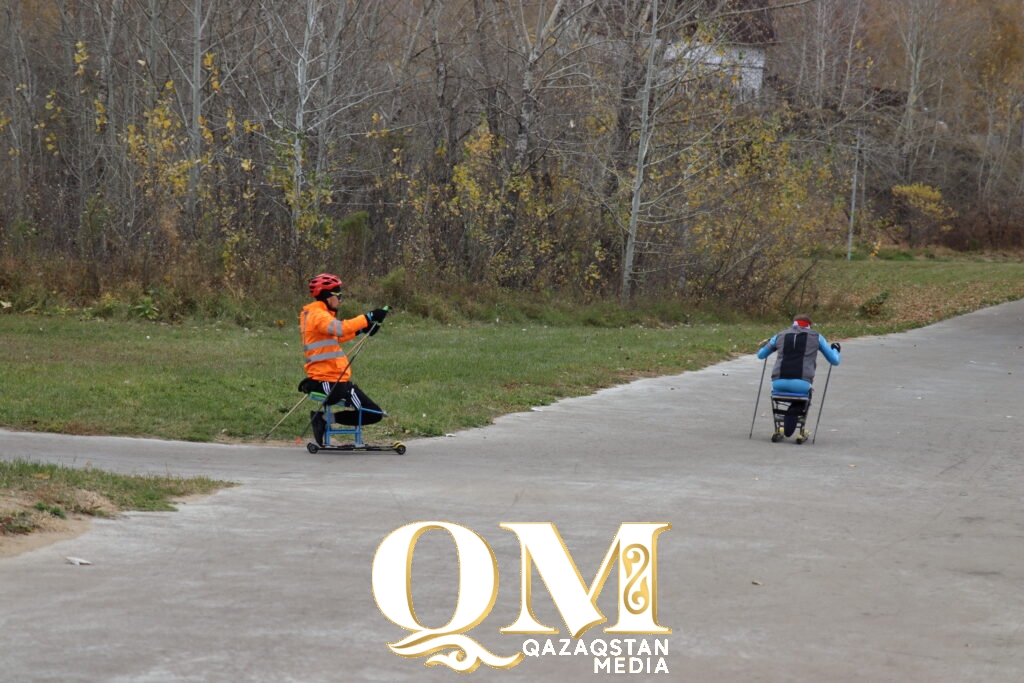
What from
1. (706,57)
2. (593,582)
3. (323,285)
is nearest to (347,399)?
Answer: (323,285)

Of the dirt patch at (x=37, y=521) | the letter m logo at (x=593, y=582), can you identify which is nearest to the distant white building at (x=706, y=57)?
the letter m logo at (x=593, y=582)

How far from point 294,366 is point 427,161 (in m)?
16.7

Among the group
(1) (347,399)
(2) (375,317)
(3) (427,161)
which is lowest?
(1) (347,399)

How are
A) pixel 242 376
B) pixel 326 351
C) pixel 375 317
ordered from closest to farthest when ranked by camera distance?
1. pixel 375 317
2. pixel 326 351
3. pixel 242 376

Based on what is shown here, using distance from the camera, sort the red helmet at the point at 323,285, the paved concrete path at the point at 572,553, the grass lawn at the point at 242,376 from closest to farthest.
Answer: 1. the paved concrete path at the point at 572,553
2. the grass lawn at the point at 242,376
3. the red helmet at the point at 323,285

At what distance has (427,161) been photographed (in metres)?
34.1

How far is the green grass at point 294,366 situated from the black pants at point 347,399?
42.6 inches

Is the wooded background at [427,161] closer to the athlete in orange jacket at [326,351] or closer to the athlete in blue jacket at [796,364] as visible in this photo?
the athlete in orange jacket at [326,351]

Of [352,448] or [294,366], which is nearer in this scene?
[352,448]

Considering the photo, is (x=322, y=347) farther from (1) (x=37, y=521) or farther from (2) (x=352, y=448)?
(1) (x=37, y=521)

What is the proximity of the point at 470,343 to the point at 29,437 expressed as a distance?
10.1 meters

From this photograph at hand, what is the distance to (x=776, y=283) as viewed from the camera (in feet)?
112

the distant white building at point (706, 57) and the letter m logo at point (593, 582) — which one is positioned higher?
the distant white building at point (706, 57)

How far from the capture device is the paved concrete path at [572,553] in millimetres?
6227
